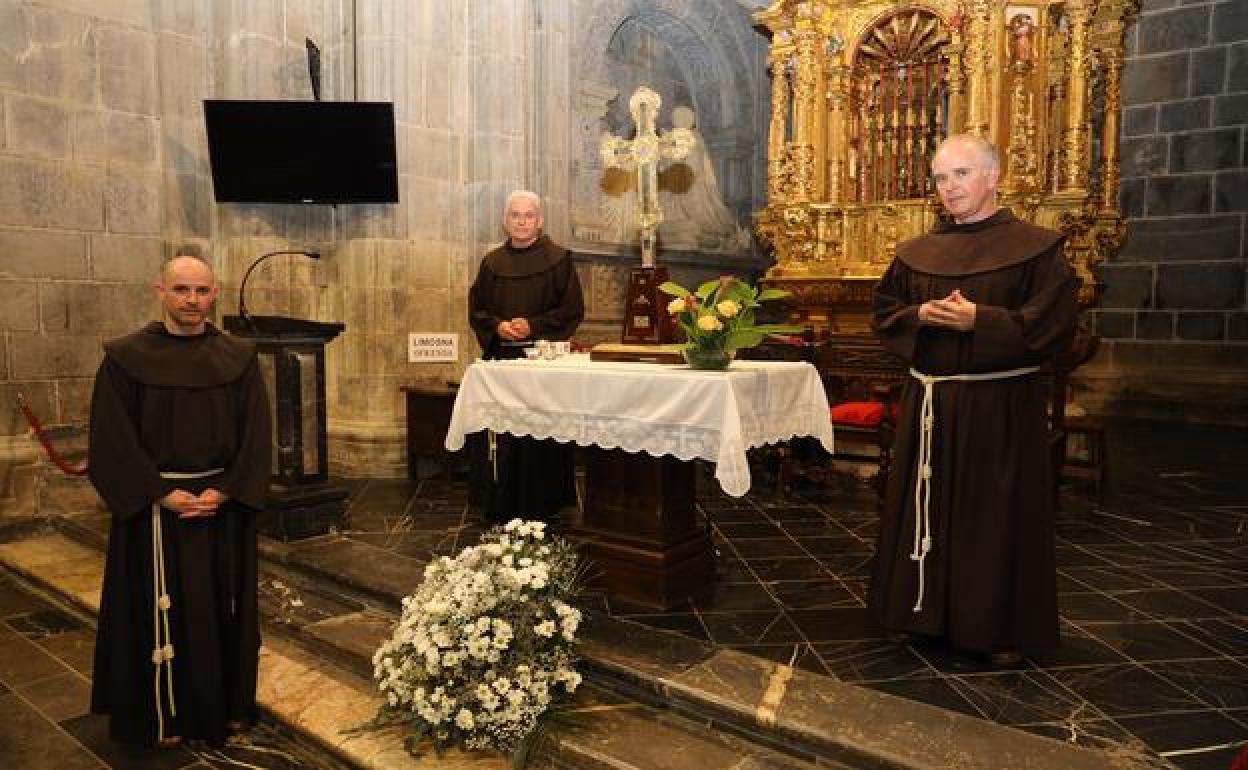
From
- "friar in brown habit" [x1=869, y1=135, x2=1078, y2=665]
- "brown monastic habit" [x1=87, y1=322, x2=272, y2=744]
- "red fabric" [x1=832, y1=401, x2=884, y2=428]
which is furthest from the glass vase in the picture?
"red fabric" [x1=832, y1=401, x2=884, y2=428]

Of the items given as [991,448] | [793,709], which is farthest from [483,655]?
[991,448]

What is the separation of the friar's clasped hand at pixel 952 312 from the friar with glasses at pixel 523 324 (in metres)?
2.70

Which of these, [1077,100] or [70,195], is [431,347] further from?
[1077,100]

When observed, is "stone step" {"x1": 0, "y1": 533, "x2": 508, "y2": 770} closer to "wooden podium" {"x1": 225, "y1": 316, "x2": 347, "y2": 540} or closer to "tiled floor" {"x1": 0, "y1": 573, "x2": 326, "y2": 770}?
"tiled floor" {"x1": 0, "y1": 573, "x2": 326, "y2": 770}

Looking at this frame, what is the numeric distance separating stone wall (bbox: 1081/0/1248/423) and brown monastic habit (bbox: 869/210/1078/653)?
8.45 meters

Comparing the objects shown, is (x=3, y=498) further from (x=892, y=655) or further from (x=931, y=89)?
(x=931, y=89)

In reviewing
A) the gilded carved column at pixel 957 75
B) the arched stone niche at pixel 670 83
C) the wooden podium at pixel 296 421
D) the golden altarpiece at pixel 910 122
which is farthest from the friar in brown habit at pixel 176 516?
the gilded carved column at pixel 957 75

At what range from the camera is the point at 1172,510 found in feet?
20.4

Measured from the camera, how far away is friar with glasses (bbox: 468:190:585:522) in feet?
18.5

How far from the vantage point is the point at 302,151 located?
22.0ft

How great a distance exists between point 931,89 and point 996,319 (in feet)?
19.6

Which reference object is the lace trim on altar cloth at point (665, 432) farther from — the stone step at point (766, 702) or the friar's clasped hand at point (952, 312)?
the friar's clasped hand at point (952, 312)

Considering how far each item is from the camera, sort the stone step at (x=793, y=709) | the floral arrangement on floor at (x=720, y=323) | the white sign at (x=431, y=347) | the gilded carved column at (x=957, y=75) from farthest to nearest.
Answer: the gilded carved column at (x=957, y=75) < the white sign at (x=431, y=347) < the floral arrangement on floor at (x=720, y=323) < the stone step at (x=793, y=709)

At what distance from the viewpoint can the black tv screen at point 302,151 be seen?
21.6ft
